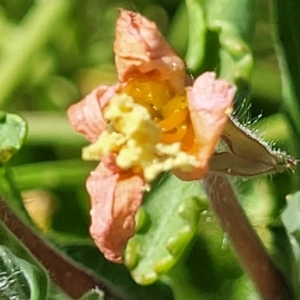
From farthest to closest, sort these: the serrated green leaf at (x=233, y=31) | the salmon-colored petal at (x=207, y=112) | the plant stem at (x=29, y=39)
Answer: the plant stem at (x=29, y=39) → the serrated green leaf at (x=233, y=31) → the salmon-colored petal at (x=207, y=112)

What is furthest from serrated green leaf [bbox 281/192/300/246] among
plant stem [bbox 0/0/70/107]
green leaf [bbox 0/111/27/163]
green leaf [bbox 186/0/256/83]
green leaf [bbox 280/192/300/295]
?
plant stem [bbox 0/0/70/107]

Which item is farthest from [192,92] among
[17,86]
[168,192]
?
[17,86]

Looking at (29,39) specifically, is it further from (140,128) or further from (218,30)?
(140,128)

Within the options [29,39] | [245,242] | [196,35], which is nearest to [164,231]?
[245,242]

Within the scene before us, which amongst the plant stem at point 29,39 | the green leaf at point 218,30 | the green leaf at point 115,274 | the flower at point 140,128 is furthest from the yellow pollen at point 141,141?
the plant stem at point 29,39

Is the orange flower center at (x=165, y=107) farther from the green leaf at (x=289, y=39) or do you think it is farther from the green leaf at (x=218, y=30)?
the green leaf at (x=289, y=39)

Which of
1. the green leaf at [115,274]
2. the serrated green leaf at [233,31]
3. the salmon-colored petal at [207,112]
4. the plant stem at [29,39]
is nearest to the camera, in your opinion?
the salmon-colored petal at [207,112]

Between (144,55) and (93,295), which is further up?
(144,55)
